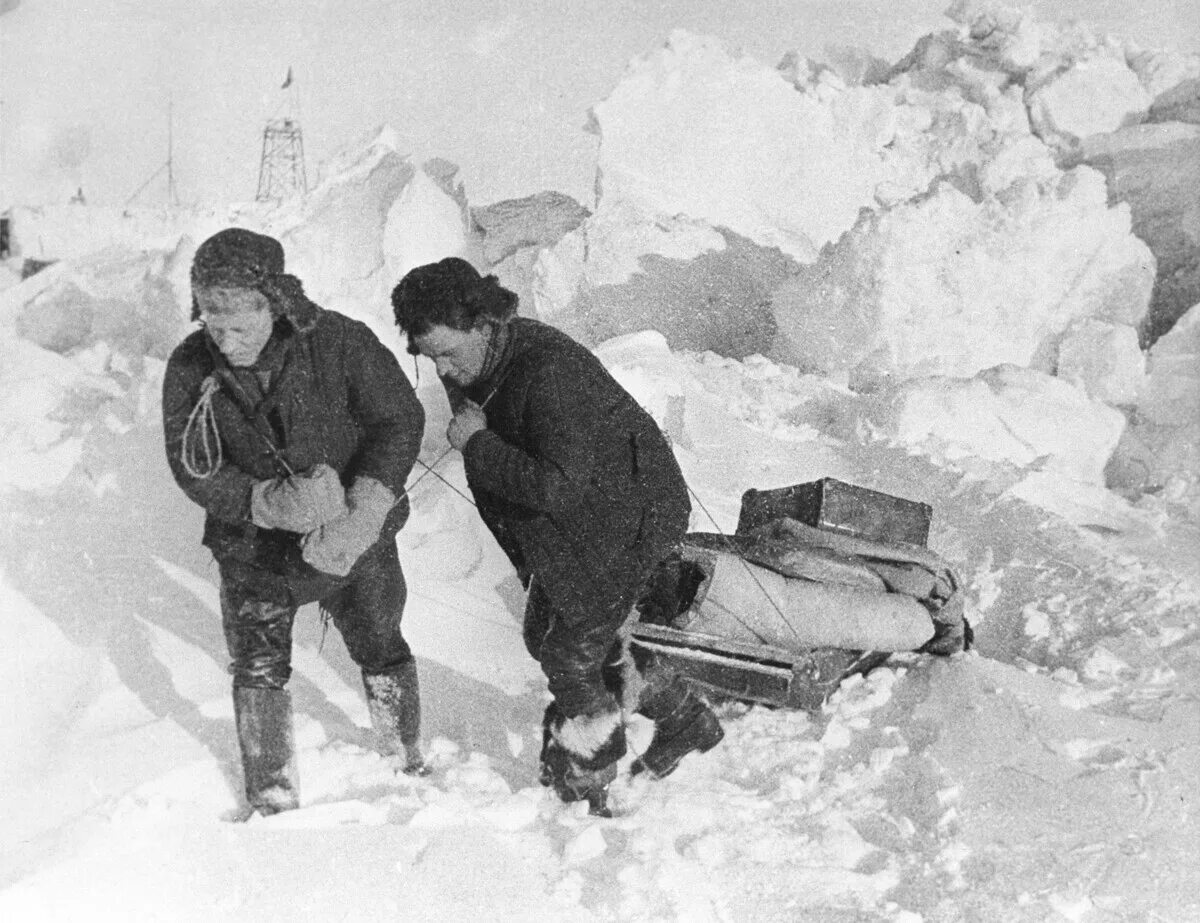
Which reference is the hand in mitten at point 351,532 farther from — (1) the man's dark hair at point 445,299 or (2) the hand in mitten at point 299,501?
(1) the man's dark hair at point 445,299

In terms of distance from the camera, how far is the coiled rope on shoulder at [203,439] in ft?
8.39

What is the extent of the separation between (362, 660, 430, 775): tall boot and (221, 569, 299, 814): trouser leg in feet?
0.89

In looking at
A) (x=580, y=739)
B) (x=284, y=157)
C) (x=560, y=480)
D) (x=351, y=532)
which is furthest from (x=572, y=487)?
(x=284, y=157)

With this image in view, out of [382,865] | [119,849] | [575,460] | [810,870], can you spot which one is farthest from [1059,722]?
[119,849]

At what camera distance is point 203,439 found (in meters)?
2.57

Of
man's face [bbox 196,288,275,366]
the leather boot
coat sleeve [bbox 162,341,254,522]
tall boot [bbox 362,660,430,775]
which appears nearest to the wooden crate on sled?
the leather boot

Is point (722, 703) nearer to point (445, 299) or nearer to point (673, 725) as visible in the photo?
point (673, 725)

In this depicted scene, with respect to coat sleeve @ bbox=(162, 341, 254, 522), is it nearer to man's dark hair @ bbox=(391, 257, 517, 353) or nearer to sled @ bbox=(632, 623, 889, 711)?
man's dark hair @ bbox=(391, 257, 517, 353)

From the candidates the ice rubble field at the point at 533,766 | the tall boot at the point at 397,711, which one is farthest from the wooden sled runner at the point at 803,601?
the tall boot at the point at 397,711

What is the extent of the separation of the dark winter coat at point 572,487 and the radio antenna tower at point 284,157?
2687 mm

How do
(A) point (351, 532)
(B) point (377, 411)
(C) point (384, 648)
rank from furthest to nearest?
1. (C) point (384, 648)
2. (B) point (377, 411)
3. (A) point (351, 532)

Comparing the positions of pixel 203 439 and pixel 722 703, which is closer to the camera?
pixel 203 439

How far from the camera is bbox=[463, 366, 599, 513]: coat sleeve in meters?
2.48

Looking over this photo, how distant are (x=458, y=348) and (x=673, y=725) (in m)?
1.25
